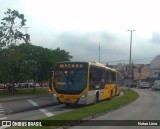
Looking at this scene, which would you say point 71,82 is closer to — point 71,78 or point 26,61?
point 71,78

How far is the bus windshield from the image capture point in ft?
95.5

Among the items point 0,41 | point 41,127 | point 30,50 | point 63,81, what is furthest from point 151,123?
point 30,50

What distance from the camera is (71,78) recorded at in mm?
29281

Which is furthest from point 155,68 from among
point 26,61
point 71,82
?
point 71,82

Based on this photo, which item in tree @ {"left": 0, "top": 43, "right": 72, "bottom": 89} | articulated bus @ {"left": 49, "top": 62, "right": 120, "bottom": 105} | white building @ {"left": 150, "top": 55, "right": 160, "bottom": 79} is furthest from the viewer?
white building @ {"left": 150, "top": 55, "right": 160, "bottom": 79}

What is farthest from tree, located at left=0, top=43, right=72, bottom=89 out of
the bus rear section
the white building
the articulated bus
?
the white building

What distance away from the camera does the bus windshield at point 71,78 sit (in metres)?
29.1

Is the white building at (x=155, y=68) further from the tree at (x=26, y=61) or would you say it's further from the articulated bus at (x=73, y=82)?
the articulated bus at (x=73, y=82)

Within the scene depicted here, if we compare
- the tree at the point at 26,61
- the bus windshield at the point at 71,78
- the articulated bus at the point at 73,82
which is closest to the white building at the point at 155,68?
the tree at the point at 26,61

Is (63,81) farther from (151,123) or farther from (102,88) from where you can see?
(151,123)

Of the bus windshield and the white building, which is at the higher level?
the white building

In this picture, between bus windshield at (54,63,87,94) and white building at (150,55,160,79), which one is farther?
white building at (150,55,160,79)

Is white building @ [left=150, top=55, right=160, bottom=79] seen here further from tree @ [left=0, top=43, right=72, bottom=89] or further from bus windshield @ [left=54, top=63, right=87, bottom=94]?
bus windshield @ [left=54, top=63, right=87, bottom=94]

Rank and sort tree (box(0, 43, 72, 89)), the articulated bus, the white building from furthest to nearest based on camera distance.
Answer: the white building, tree (box(0, 43, 72, 89)), the articulated bus
